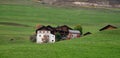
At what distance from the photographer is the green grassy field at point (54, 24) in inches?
1258

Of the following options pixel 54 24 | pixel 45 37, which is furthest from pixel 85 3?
pixel 45 37

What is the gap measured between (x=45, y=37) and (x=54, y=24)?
28.3 metres

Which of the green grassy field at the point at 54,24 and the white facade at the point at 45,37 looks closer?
the green grassy field at the point at 54,24

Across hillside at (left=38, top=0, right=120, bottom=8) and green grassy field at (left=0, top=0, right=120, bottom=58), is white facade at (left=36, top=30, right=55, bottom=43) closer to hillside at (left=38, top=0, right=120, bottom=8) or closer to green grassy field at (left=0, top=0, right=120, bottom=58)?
green grassy field at (left=0, top=0, right=120, bottom=58)

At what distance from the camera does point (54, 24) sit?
8638cm

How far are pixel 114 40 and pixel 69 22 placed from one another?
173 feet

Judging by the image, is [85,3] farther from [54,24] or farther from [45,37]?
[45,37]

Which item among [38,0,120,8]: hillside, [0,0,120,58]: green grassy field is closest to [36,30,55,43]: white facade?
[0,0,120,58]: green grassy field

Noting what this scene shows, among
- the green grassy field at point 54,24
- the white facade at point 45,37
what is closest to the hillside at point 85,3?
the green grassy field at point 54,24

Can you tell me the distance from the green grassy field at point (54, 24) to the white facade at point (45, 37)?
1.61 meters

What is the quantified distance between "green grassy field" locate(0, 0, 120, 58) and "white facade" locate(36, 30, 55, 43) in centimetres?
161

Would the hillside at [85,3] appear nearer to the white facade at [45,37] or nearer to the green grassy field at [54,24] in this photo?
the green grassy field at [54,24]

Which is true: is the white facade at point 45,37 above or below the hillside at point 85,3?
above

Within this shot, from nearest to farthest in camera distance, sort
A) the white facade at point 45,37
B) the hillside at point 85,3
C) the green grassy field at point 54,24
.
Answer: the green grassy field at point 54,24 < the white facade at point 45,37 < the hillside at point 85,3
